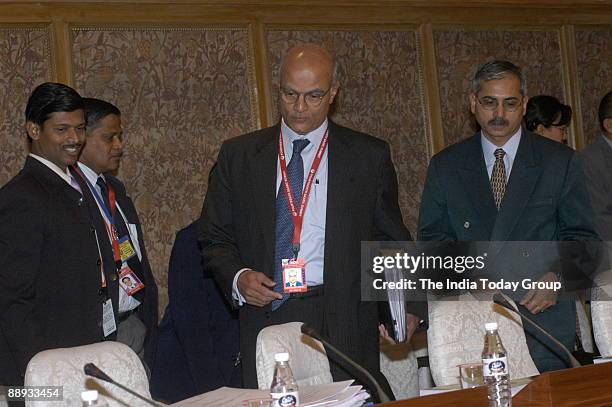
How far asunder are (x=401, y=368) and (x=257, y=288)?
2.26 meters

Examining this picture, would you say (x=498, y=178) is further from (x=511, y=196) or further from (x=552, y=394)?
(x=552, y=394)

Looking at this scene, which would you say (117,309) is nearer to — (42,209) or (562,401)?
(42,209)

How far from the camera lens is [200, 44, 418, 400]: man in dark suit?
Answer: 3.71 metres

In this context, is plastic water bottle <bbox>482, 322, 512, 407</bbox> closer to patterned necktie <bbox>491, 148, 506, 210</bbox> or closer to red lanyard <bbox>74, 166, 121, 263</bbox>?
patterned necktie <bbox>491, 148, 506, 210</bbox>

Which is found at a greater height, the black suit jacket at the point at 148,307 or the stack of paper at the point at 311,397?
the black suit jacket at the point at 148,307

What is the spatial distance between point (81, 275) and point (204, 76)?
6.52 ft

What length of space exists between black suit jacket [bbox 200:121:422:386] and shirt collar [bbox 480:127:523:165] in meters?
0.51

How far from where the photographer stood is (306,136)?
12.7ft

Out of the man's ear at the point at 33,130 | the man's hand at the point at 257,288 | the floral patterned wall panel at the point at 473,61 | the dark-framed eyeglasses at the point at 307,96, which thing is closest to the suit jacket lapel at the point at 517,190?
the dark-framed eyeglasses at the point at 307,96

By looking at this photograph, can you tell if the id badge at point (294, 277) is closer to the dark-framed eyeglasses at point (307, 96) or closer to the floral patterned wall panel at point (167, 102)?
the dark-framed eyeglasses at point (307, 96)

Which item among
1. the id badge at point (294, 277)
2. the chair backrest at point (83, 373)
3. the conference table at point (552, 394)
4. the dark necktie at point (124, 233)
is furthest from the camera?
the dark necktie at point (124, 233)

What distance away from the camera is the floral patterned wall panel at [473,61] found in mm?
6398

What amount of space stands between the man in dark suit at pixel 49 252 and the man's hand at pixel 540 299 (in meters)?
1.68

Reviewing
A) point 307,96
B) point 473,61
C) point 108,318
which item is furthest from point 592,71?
point 108,318
